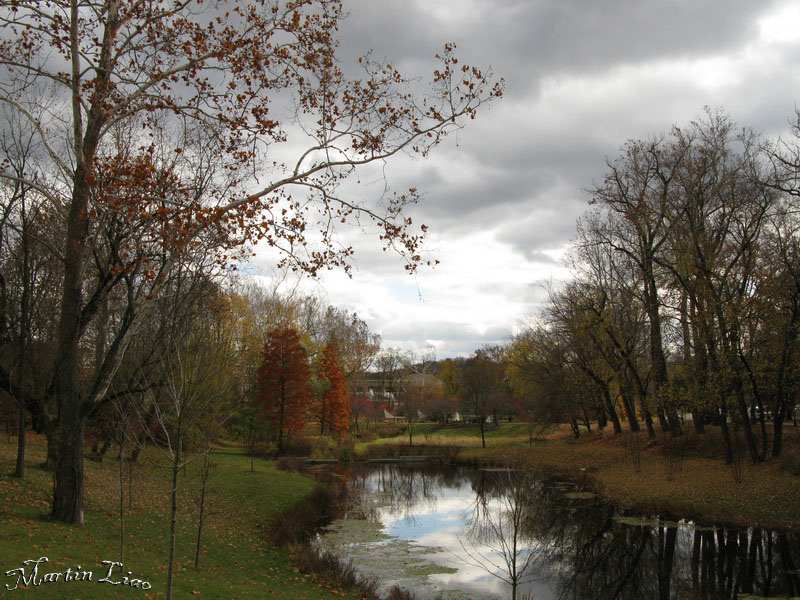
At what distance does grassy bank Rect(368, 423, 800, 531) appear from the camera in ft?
54.3

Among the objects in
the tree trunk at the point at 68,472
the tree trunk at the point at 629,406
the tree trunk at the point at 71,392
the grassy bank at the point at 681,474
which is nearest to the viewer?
the tree trunk at the point at 71,392

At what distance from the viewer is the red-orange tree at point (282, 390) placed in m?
36.2

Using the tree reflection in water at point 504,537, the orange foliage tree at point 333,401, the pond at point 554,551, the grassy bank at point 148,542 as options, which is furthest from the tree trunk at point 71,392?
the orange foliage tree at point 333,401

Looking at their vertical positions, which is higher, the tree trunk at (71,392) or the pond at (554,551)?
the tree trunk at (71,392)

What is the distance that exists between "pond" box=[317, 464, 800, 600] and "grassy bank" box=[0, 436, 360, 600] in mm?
2303

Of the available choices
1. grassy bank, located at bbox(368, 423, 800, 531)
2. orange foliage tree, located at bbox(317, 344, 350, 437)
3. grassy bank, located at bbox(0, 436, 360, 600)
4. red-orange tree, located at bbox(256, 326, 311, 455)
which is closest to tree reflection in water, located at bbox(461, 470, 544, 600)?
grassy bank, located at bbox(368, 423, 800, 531)

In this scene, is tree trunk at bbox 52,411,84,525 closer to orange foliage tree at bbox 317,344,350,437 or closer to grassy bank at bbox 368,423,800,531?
grassy bank at bbox 368,423,800,531

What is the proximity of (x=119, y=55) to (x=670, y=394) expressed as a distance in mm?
21163

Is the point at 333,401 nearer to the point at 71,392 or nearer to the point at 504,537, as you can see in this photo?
the point at 504,537

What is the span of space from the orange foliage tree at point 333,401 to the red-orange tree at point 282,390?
18.7 feet

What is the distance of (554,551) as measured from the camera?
14734 mm

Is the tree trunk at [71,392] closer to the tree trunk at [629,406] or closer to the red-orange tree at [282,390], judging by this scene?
the red-orange tree at [282,390]

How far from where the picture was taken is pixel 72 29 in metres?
9.52

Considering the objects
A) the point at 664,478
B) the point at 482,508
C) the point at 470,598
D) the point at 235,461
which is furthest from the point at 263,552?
the point at 235,461
